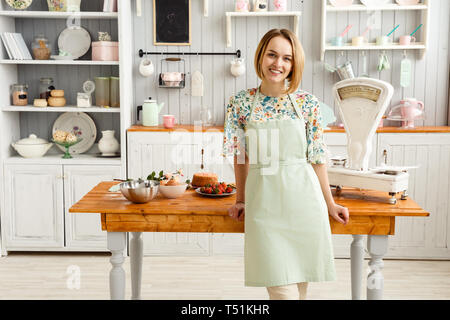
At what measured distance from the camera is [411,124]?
13.3 ft

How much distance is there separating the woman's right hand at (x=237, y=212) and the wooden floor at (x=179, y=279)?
118 cm

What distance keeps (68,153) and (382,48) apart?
2.65 metres

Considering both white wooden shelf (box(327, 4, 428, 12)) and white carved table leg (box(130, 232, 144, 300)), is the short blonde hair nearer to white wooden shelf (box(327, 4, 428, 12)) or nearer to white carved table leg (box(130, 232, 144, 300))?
white carved table leg (box(130, 232, 144, 300))

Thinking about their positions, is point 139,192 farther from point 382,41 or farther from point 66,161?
point 382,41

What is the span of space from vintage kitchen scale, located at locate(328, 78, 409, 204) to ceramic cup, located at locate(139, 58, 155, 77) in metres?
2.16

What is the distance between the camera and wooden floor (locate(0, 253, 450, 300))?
3.32m

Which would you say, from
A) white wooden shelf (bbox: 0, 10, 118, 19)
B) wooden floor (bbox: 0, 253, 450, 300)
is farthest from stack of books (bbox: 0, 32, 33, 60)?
wooden floor (bbox: 0, 253, 450, 300)

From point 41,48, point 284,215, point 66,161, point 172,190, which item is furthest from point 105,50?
point 284,215

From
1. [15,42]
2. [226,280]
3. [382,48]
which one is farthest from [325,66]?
[15,42]

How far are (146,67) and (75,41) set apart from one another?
0.63 meters

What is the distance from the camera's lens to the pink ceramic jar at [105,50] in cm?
404

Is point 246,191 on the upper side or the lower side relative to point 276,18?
lower

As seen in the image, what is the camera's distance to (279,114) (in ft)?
7.27

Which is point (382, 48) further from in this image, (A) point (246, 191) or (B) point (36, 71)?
(B) point (36, 71)
